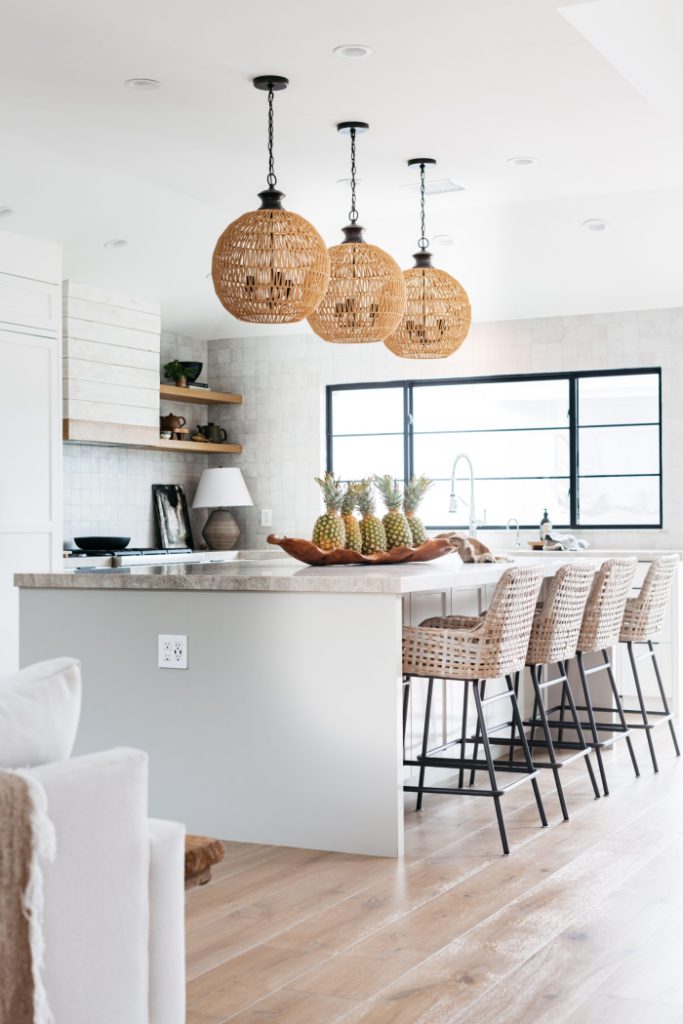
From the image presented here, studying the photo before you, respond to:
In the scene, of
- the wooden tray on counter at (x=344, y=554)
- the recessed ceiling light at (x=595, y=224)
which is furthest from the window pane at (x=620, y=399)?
the wooden tray on counter at (x=344, y=554)

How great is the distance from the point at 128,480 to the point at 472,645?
14.9 feet

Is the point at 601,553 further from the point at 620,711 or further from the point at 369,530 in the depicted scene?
the point at 369,530

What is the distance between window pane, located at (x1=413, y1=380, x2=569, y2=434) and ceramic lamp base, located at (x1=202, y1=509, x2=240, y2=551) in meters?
1.45

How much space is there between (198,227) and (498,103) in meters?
2.60

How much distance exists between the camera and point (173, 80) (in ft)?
14.9

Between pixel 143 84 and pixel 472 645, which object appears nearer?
pixel 472 645

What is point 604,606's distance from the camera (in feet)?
15.9

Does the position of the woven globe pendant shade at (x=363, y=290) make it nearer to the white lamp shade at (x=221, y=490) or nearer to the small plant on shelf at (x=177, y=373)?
the small plant on shelf at (x=177, y=373)

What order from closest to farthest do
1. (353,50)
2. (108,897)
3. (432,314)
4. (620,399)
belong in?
(108,897)
(353,50)
(432,314)
(620,399)

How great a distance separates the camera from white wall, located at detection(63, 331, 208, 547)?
760 cm

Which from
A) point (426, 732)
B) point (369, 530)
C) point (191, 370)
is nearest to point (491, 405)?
point (191, 370)

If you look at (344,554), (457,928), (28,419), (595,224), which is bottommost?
(457,928)

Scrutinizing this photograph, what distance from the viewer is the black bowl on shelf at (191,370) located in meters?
8.24

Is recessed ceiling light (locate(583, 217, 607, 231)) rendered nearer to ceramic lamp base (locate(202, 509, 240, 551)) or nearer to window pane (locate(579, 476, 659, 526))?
window pane (locate(579, 476, 659, 526))
